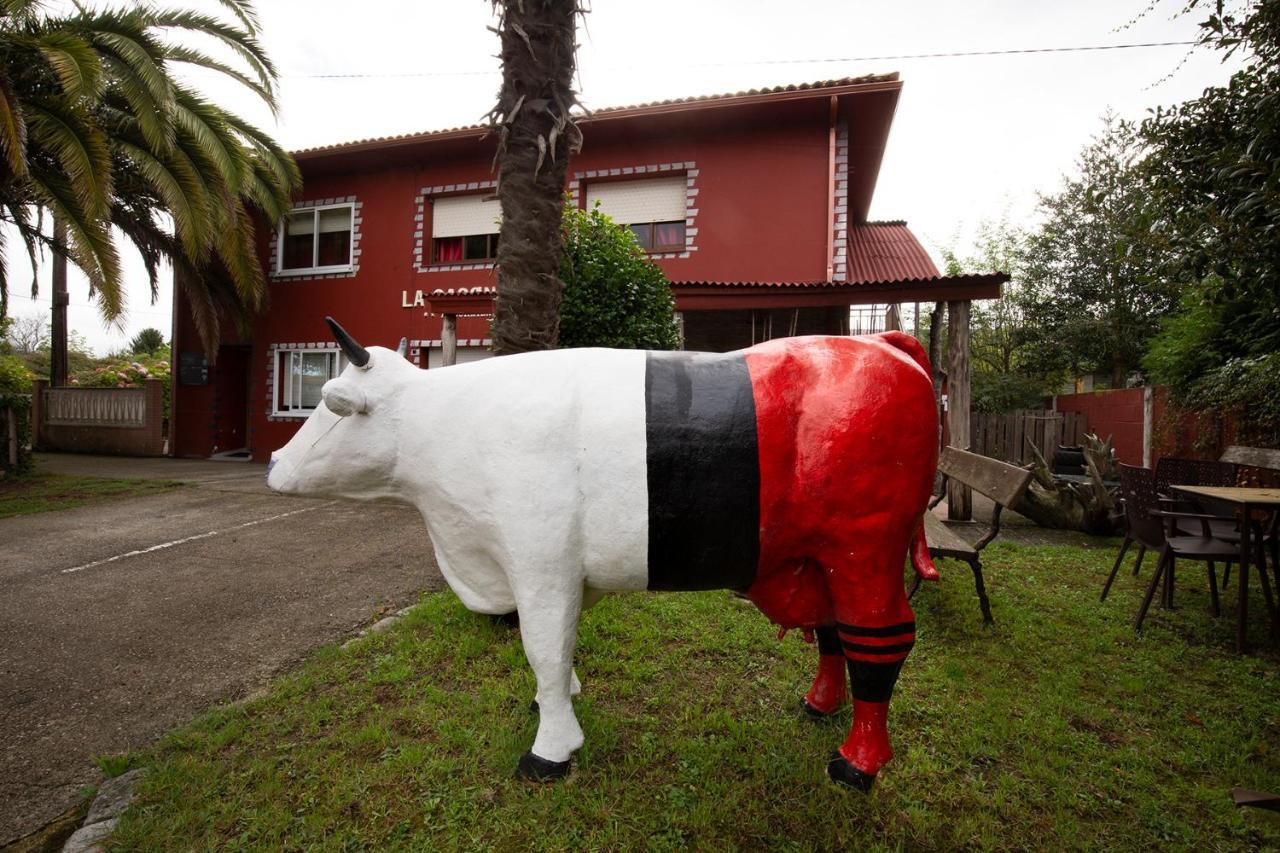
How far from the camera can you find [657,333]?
18.4 ft

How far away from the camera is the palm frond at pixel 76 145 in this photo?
669 cm

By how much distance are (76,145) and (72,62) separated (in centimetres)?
110

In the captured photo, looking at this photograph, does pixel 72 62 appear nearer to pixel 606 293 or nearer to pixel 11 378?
pixel 606 293

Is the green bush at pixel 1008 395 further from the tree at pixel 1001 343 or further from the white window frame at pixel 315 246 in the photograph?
the white window frame at pixel 315 246

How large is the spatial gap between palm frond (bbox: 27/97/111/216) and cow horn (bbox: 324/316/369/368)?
677 centimetres

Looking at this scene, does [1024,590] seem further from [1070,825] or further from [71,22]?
[71,22]

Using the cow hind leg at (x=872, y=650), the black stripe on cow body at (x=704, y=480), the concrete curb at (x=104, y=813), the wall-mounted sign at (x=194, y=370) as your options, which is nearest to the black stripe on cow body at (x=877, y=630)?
the cow hind leg at (x=872, y=650)

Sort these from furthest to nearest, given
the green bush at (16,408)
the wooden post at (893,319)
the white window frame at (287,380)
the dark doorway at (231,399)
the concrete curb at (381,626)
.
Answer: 1. the dark doorway at (231,399)
2. the white window frame at (287,380)
3. the wooden post at (893,319)
4. the green bush at (16,408)
5. the concrete curb at (381,626)

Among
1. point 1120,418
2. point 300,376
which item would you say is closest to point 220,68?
point 300,376


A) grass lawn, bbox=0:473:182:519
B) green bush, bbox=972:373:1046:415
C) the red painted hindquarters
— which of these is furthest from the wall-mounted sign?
green bush, bbox=972:373:1046:415

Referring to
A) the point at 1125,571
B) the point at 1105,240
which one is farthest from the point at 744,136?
the point at 1105,240

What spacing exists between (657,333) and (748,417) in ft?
12.0

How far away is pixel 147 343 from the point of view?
30.8 meters

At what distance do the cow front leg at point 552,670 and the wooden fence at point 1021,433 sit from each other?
11.3 m
